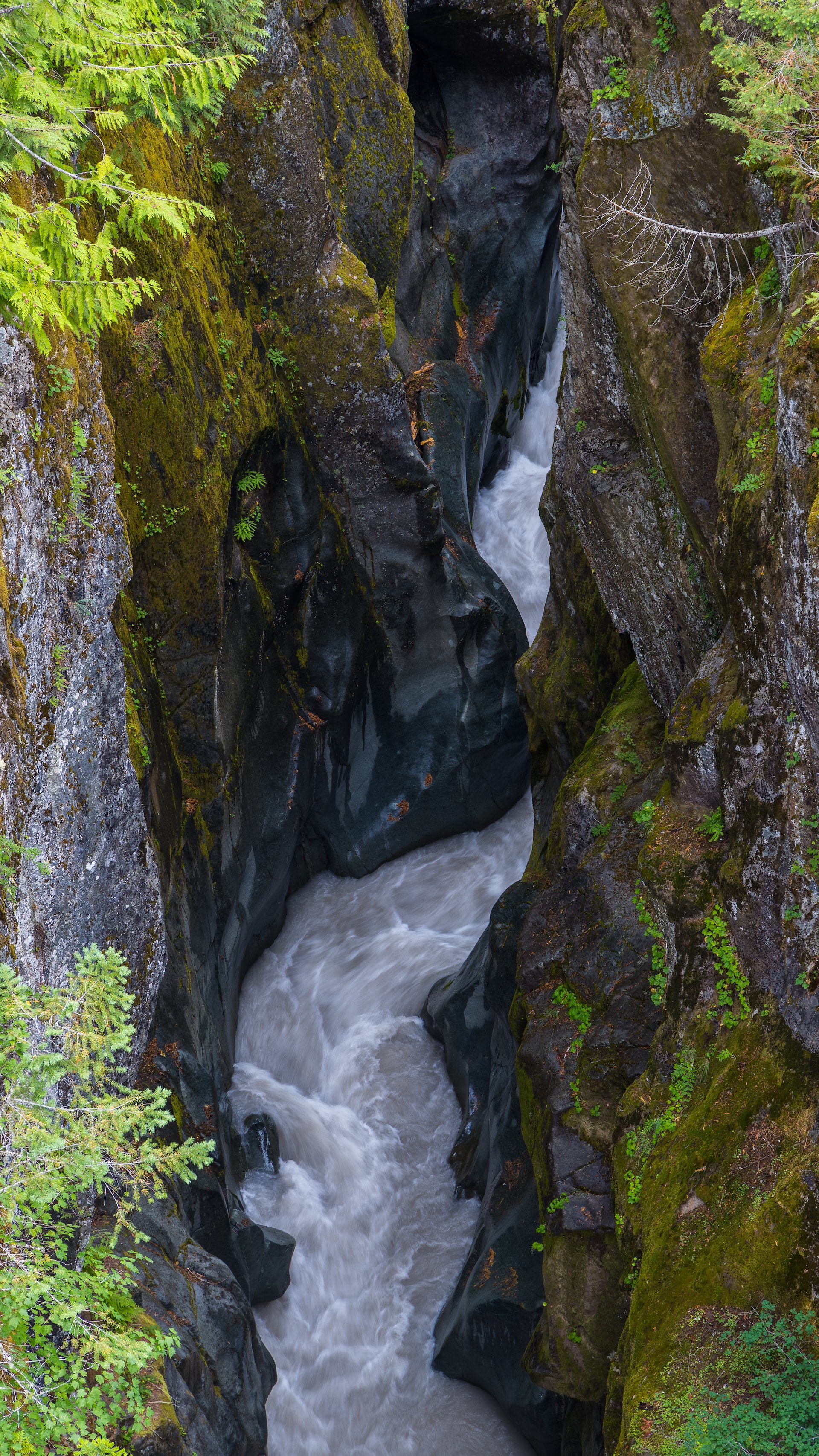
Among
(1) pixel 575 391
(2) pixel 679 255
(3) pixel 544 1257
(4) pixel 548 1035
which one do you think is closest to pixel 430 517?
(1) pixel 575 391

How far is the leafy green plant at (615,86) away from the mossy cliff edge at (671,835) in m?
0.08

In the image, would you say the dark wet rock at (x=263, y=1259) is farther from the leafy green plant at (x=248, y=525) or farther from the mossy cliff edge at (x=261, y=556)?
the leafy green plant at (x=248, y=525)

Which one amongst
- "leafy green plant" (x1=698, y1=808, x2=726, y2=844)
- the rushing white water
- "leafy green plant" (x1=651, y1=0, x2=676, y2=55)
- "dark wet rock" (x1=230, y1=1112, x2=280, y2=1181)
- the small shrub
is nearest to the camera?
the small shrub

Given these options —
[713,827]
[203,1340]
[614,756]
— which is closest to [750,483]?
[713,827]

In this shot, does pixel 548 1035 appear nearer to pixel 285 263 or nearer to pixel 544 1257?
pixel 544 1257

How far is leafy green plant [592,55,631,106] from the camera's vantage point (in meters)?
9.21

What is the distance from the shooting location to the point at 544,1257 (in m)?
8.52

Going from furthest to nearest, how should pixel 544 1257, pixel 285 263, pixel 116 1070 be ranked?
pixel 285 263, pixel 544 1257, pixel 116 1070

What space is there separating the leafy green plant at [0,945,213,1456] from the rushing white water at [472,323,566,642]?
14281 millimetres

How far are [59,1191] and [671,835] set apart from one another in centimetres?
548

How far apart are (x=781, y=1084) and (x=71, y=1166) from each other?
15.6ft

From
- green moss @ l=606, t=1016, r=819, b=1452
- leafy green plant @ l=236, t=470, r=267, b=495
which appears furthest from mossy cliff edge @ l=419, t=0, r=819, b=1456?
leafy green plant @ l=236, t=470, r=267, b=495

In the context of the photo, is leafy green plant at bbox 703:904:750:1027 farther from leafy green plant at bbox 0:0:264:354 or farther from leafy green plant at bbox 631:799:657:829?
leafy green plant at bbox 0:0:264:354

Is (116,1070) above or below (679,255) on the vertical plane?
below
